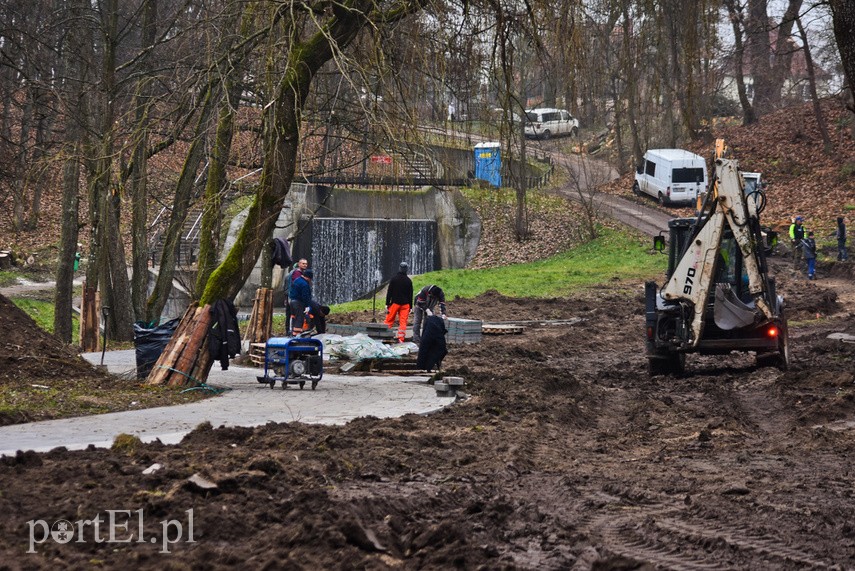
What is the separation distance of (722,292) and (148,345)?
917 centimetres

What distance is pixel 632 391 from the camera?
17.7 meters

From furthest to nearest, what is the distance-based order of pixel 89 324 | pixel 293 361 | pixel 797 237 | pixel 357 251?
pixel 357 251 < pixel 797 237 < pixel 89 324 < pixel 293 361

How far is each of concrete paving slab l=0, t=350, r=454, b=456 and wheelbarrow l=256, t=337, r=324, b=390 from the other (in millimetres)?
166

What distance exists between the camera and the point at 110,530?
6.42 m

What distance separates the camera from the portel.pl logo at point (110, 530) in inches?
245

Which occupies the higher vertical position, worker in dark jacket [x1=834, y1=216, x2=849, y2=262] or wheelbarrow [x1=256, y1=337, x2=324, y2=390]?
worker in dark jacket [x1=834, y1=216, x2=849, y2=262]

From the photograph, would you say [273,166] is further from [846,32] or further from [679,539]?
[679,539]

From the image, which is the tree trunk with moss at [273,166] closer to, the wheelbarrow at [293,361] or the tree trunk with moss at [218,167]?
the tree trunk with moss at [218,167]

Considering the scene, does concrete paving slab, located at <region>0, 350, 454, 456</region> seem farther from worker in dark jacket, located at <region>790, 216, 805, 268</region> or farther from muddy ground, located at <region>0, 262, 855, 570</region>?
worker in dark jacket, located at <region>790, 216, 805, 268</region>

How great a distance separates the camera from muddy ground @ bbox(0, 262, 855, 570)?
6477 mm

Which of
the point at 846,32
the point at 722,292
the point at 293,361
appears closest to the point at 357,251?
the point at 722,292

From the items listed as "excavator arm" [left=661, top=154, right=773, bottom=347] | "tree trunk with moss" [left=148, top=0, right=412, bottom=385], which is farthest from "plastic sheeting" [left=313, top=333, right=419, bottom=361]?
"excavator arm" [left=661, top=154, right=773, bottom=347]

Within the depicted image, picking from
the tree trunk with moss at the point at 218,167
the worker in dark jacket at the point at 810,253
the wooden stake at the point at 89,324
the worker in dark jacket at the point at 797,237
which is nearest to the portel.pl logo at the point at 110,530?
the tree trunk with moss at the point at 218,167

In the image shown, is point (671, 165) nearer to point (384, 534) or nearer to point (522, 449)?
point (522, 449)
